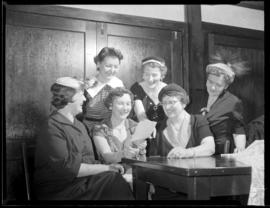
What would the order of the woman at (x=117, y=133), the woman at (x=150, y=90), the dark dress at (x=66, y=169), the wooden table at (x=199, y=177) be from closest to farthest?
the wooden table at (x=199, y=177) < the dark dress at (x=66, y=169) < the woman at (x=117, y=133) < the woman at (x=150, y=90)

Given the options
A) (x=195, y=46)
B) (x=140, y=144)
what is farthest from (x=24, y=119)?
(x=195, y=46)

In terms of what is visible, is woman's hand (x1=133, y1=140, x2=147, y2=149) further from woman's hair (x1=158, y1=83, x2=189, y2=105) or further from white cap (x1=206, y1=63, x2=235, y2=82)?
white cap (x1=206, y1=63, x2=235, y2=82)

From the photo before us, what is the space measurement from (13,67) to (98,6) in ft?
2.74

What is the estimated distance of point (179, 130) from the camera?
2930mm

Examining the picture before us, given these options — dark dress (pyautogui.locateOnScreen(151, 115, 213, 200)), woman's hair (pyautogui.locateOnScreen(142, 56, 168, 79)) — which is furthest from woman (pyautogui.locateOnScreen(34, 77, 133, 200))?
woman's hair (pyautogui.locateOnScreen(142, 56, 168, 79))

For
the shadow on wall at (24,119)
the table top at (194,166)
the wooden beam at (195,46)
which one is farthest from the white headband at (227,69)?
the shadow on wall at (24,119)

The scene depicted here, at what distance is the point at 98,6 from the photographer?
2.90 m

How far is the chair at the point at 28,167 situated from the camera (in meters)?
2.71

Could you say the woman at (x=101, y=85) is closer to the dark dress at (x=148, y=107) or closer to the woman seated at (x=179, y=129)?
the dark dress at (x=148, y=107)

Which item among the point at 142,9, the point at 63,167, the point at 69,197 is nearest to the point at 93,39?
the point at 142,9

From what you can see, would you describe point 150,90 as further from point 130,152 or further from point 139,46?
point 130,152

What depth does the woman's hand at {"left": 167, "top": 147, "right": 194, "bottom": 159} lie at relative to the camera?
286 cm

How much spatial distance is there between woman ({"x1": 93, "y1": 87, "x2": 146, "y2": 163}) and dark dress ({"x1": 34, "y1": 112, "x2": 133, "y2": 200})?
0.35 ft
